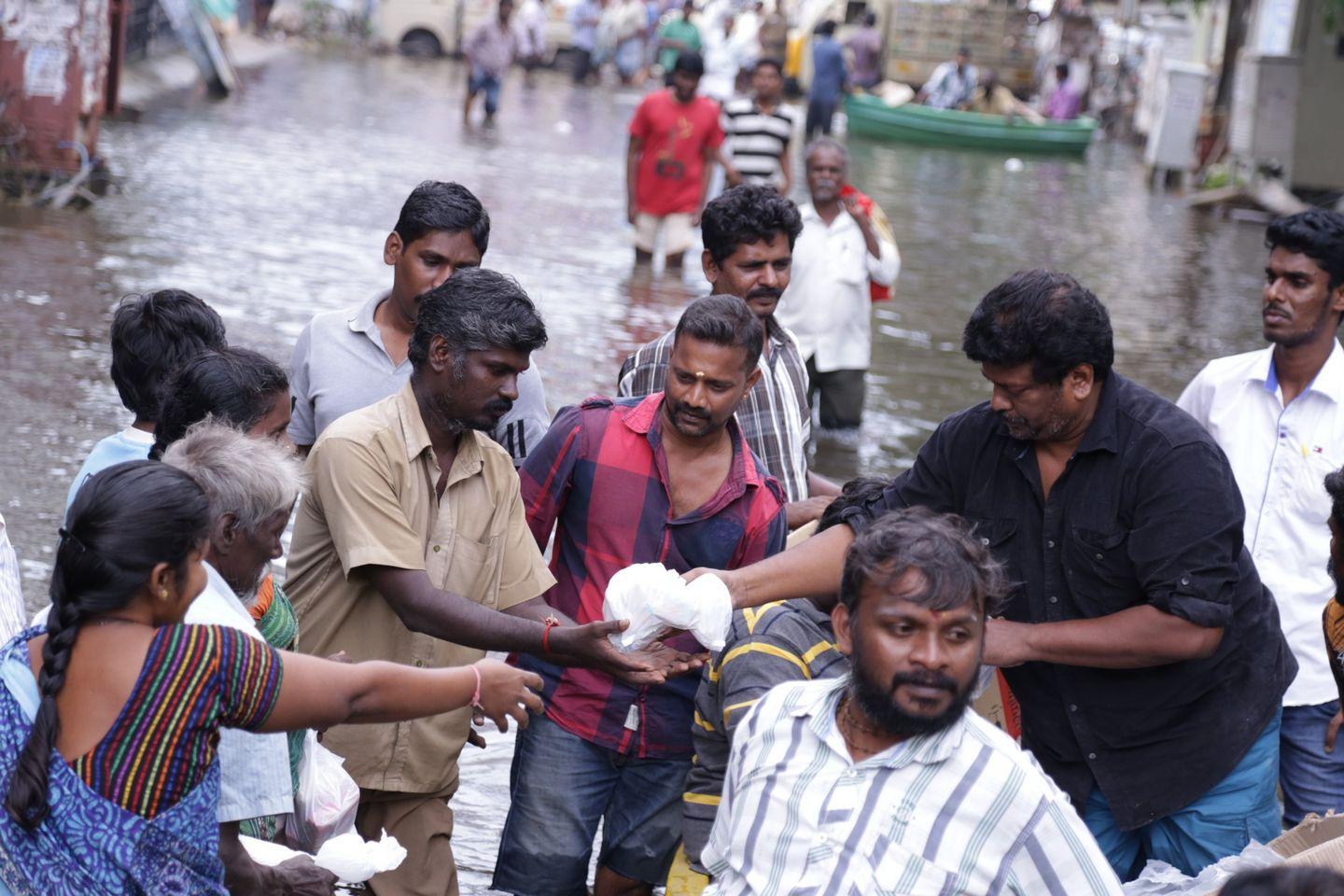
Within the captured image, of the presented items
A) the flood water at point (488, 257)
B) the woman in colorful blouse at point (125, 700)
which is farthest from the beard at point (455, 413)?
the flood water at point (488, 257)

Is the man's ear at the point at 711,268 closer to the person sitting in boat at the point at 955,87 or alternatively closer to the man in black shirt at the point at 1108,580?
the man in black shirt at the point at 1108,580

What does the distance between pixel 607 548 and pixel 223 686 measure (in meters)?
1.38

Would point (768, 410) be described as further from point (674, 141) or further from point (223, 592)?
point (674, 141)

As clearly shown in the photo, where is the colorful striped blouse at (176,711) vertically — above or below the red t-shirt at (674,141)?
below

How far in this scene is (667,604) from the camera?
322cm

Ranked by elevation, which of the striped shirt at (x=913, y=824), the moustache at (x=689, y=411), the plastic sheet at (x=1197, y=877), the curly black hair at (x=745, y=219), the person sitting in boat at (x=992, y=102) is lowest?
the plastic sheet at (x=1197, y=877)

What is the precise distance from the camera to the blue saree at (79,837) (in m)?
2.45

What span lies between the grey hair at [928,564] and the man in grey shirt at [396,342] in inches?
61.9

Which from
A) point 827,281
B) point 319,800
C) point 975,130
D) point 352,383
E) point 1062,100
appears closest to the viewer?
point 319,800

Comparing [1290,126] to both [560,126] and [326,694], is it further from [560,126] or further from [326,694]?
[326,694]

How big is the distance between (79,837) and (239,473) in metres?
0.69

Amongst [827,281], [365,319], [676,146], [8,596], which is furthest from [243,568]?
Result: [676,146]

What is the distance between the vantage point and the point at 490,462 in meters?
3.61

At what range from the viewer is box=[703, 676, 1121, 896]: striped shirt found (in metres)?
2.54
